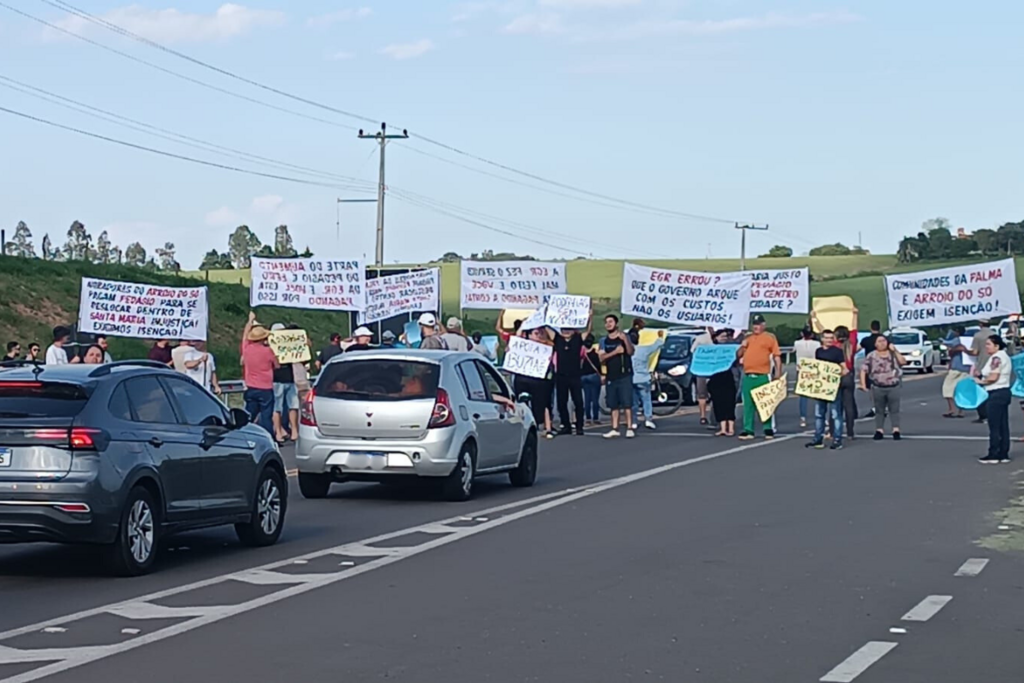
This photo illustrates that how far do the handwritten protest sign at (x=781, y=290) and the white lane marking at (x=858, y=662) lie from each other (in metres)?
22.1

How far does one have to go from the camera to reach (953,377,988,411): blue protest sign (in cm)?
2845

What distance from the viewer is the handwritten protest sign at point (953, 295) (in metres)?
26.8

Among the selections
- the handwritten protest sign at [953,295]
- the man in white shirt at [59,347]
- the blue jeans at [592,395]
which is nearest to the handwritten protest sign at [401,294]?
the blue jeans at [592,395]

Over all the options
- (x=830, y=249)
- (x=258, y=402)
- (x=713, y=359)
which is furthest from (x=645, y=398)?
(x=830, y=249)

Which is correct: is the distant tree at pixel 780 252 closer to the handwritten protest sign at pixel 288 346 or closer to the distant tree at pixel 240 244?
the distant tree at pixel 240 244

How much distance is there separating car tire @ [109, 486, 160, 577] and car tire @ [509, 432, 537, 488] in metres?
7.16

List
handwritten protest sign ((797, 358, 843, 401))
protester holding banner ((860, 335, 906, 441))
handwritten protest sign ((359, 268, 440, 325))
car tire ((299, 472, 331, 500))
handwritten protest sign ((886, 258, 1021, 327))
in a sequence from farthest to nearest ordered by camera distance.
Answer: handwritten protest sign ((359, 268, 440, 325)) < handwritten protest sign ((886, 258, 1021, 327)) < protester holding banner ((860, 335, 906, 441)) < handwritten protest sign ((797, 358, 843, 401)) < car tire ((299, 472, 331, 500))

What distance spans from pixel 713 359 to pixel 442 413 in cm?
1110

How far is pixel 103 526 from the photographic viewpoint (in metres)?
10.9

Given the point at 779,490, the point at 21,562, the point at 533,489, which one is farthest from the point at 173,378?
the point at 779,490

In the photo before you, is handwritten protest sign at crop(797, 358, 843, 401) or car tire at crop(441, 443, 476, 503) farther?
handwritten protest sign at crop(797, 358, 843, 401)

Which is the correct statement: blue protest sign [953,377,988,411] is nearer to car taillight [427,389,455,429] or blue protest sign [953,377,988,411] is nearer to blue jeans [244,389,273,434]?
blue jeans [244,389,273,434]

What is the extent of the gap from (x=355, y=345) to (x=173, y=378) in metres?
12.4

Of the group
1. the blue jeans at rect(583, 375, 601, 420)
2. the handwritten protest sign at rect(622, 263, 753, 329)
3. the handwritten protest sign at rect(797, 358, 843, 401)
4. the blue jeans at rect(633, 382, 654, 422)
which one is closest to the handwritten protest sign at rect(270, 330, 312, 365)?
the blue jeans at rect(583, 375, 601, 420)
